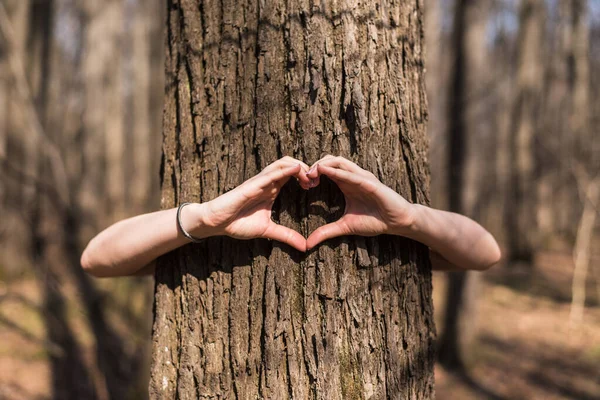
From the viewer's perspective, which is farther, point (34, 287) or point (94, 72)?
point (94, 72)

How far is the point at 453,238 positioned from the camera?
5.56ft

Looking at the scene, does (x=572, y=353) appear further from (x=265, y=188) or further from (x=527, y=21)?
(x=527, y=21)

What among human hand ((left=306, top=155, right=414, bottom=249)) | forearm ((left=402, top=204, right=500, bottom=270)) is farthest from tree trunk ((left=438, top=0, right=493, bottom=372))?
human hand ((left=306, top=155, right=414, bottom=249))

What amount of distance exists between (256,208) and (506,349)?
21.4ft

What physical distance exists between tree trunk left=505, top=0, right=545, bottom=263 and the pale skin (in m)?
11.4

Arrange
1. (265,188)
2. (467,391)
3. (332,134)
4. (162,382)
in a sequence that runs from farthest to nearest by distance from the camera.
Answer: (467,391), (162,382), (332,134), (265,188)

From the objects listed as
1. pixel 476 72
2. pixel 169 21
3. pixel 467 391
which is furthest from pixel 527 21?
pixel 169 21

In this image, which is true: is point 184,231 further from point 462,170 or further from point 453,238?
point 462,170

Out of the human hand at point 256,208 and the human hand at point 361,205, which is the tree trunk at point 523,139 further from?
the human hand at point 256,208

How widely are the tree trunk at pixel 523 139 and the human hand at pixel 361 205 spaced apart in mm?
11528

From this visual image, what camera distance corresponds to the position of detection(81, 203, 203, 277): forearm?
1601mm

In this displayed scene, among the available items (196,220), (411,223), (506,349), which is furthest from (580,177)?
(196,220)

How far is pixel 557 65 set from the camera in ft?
59.1

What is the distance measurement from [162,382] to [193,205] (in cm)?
66
